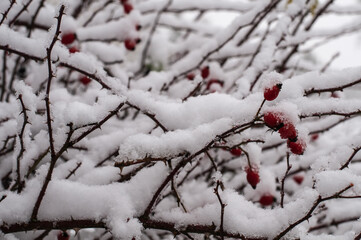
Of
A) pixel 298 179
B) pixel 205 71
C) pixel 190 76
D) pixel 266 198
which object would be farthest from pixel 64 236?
pixel 298 179

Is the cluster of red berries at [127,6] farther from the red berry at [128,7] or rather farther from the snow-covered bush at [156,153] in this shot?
the snow-covered bush at [156,153]

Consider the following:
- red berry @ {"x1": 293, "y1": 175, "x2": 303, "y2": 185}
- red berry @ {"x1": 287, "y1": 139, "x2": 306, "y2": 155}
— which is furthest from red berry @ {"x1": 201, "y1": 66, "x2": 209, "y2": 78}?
red berry @ {"x1": 287, "y1": 139, "x2": 306, "y2": 155}

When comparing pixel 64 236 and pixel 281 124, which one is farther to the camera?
pixel 64 236

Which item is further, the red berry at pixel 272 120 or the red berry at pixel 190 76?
the red berry at pixel 190 76

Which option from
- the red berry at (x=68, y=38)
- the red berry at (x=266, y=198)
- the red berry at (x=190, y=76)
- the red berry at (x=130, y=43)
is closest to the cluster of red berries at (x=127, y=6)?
the red berry at (x=130, y=43)

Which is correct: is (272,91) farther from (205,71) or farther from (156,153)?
(205,71)

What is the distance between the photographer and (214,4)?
110 inches

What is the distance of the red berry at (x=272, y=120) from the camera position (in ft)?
3.63

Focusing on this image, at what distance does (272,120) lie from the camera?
3.65 ft

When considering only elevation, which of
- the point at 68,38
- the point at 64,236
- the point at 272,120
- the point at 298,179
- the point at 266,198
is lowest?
the point at 64,236

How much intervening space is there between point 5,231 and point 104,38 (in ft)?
4.76

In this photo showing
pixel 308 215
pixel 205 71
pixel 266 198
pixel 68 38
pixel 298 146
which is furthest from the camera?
pixel 205 71

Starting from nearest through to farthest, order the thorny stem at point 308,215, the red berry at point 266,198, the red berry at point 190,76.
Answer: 1. the thorny stem at point 308,215
2. the red berry at point 266,198
3. the red berry at point 190,76

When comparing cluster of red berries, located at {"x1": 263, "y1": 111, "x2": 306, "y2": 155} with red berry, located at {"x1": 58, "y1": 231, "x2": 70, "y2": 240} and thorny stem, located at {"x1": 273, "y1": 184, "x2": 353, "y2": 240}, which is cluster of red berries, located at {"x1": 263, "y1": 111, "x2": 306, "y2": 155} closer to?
thorny stem, located at {"x1": 273, "y1": 184, "x2": 353, "y2": 240}
